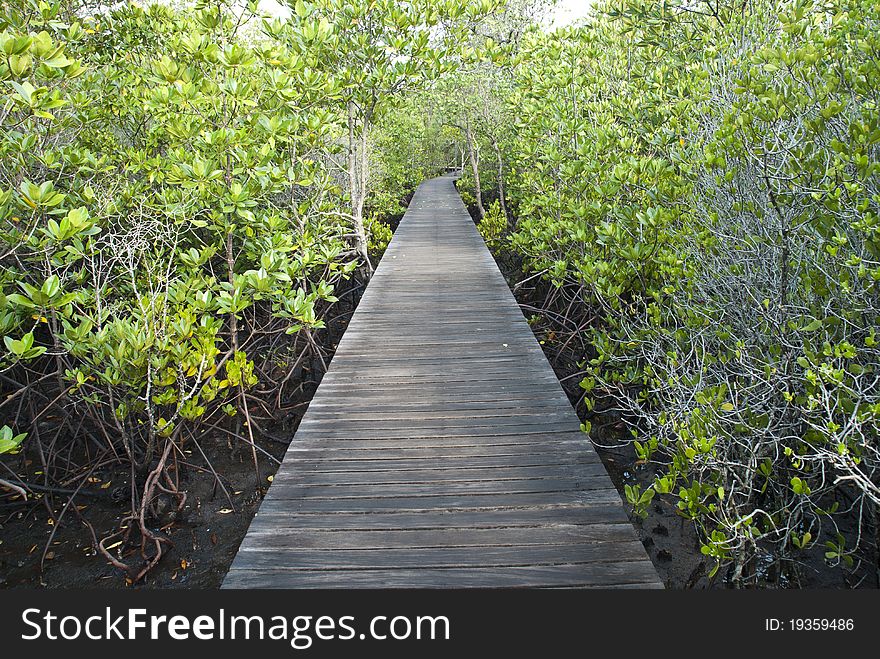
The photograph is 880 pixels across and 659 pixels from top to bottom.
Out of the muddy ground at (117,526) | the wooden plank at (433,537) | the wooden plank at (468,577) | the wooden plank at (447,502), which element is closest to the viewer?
the wooden plank at (468,577)

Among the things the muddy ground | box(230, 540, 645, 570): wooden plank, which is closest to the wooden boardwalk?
box(230, 540, 645, 570): wooden plank

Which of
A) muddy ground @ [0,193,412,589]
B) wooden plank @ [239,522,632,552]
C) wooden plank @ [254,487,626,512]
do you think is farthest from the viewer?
muddy ground @ [0,193,412,589]

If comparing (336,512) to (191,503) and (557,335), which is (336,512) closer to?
(191,503)

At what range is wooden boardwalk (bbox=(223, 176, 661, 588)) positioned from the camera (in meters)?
1.86

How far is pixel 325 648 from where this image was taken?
5.36 feet

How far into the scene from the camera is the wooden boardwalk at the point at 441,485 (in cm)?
186

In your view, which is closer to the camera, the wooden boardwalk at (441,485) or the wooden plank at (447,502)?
the wooden boardwalk at (441,485)

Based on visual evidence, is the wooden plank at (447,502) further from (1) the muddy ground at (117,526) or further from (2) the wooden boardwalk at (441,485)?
(1) the muddy ground at (117,526)

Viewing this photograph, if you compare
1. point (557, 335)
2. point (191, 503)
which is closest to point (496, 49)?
point (557, 335)

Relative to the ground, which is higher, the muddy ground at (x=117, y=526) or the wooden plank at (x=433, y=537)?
the wooden plank at (x=433, y=537)

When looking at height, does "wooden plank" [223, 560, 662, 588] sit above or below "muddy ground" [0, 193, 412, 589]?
above

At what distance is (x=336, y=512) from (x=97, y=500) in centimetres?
227

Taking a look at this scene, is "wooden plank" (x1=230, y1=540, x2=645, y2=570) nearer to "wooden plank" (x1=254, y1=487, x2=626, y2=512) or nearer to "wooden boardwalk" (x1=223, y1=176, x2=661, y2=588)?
"wooden boardwalk" (x1=223, y1=176, x2=661, y2=588)

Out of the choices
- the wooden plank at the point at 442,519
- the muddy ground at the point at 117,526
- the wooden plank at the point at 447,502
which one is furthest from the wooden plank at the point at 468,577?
the muddy ground at the point at 117,526
